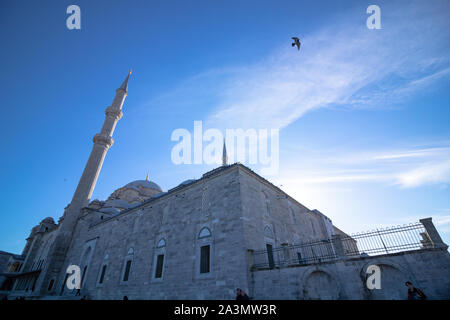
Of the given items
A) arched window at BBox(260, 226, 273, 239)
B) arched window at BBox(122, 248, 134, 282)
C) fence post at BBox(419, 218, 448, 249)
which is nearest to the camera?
fence post at BBox(419, 218, 448, 249)

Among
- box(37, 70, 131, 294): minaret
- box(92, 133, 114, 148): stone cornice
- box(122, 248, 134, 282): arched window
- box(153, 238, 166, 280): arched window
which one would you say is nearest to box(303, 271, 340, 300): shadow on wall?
box(153, 238, 166, 280): arched window

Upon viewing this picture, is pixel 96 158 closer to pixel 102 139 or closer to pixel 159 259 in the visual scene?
pixel 102 139

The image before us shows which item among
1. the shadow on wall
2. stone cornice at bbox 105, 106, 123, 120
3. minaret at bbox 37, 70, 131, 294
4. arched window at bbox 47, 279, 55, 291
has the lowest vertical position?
the shadow on wall

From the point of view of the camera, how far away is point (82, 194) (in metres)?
24.8

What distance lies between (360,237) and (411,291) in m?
2.42

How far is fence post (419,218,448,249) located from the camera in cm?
635

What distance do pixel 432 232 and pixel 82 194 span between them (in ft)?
94.9

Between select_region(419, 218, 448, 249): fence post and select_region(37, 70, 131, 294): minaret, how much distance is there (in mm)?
28330

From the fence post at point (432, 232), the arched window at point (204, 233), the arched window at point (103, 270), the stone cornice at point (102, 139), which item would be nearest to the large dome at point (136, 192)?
the stone cornice at point (102, 139)

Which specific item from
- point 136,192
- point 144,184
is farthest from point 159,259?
point 144,184

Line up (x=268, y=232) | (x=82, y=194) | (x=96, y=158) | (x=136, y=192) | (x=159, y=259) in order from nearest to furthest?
1. (x=268, y=232)
2. (x=159, y=259)
3. (x=82, y=194)
4. (x=96, y=158)
5. (x=136, y=192)

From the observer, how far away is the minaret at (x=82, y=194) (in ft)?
72.7

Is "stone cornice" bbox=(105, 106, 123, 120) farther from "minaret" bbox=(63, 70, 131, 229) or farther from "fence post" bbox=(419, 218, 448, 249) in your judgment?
"fence post" bbox=(419, 218, 448, 249)
